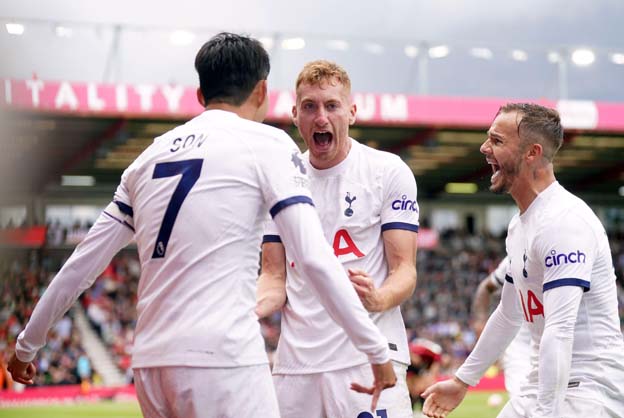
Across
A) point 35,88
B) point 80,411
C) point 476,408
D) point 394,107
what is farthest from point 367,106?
point 80,411

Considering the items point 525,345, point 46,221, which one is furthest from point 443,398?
point 46,221

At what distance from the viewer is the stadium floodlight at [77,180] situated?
116 feet

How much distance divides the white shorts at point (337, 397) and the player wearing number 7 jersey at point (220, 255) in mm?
1038

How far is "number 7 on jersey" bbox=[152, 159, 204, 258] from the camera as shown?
370 centimetres

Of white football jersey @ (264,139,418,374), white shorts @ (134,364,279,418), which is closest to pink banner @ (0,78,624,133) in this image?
white football jersey @ (264,139,418,374)

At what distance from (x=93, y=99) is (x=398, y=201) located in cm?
2104

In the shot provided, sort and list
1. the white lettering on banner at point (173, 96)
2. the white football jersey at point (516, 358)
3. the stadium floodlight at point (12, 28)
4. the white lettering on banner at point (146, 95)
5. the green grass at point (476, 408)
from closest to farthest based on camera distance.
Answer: the stadium floodlight at point (12, 28)
the white football jersey at point (516, 358)
the green grass at point (476, 408)
the white lettering on banner at point (173, 96)
the white lettering on banner at point (146, 95)

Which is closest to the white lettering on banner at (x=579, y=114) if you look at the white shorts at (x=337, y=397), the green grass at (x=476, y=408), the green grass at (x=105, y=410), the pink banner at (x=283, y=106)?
the pink banner at (x=283, y=106)

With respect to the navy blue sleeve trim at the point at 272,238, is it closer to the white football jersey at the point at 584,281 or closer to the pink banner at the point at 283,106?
the white football jersey at the point at 584,281

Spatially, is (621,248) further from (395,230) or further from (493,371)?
(395,230)

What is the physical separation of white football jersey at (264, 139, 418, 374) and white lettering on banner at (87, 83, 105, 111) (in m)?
20.7

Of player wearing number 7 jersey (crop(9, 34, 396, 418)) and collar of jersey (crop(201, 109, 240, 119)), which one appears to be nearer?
player wearing number 7 jersey (crop(9, 34, 396, 418))

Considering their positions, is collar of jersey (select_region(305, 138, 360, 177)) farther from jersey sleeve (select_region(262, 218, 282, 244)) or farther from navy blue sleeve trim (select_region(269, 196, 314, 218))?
navy blue sleeve trim (select_region(269, 196, 314, 218))

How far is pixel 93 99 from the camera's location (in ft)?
Result: 82.1
